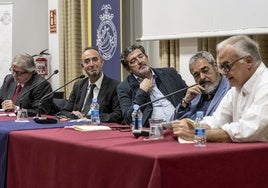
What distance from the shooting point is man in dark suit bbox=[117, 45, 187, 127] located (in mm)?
3691

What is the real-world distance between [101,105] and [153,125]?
1.56 m

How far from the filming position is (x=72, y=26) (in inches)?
230

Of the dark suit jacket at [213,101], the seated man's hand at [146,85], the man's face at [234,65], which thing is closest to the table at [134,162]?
the man's face at [234,65]

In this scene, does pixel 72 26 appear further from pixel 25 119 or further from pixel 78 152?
pixel 78 152

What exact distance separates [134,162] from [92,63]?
227cm

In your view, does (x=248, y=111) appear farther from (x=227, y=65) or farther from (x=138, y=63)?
(x=138, y=63)

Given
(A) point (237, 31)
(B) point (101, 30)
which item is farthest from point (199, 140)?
(B) point (101, 30)

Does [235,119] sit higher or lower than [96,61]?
lower

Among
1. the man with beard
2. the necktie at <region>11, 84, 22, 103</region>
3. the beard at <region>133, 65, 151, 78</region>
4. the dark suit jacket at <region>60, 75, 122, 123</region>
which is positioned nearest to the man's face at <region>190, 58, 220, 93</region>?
the man with beard

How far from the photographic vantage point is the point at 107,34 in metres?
5.30

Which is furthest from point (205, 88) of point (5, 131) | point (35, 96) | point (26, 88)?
point (26, 88)

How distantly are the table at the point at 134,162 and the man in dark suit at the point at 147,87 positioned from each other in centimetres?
98

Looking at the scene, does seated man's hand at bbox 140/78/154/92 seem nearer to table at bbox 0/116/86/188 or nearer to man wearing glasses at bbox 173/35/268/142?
table at bbox 0/116/86/188

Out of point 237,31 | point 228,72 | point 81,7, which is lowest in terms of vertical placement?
point 228,72
